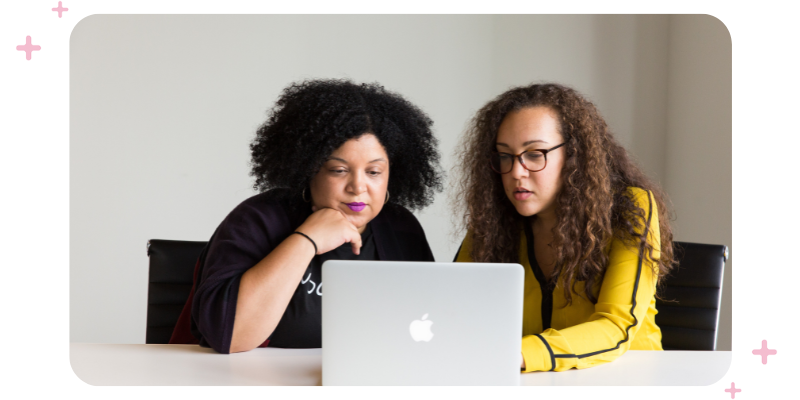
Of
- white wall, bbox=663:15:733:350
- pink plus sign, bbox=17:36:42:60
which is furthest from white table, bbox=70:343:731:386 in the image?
white wall, bbox=663:15:733:350

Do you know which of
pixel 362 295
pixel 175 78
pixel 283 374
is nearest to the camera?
pixel 362 295

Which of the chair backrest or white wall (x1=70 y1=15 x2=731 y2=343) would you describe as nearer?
the chair backrest

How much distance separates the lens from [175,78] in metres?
2.89

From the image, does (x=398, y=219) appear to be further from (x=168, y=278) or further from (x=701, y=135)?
(x=701, y=135)

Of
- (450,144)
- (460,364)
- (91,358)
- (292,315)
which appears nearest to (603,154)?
(460,364)

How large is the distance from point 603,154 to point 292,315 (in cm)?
92

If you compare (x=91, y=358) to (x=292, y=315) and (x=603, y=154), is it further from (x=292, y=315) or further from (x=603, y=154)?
(x=603, y=154)

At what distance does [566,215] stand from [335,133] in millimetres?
650

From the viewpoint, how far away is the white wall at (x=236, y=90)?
→ 2.81 meters

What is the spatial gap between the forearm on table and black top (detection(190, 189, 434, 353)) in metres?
0.02

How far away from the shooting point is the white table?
1.09 m
